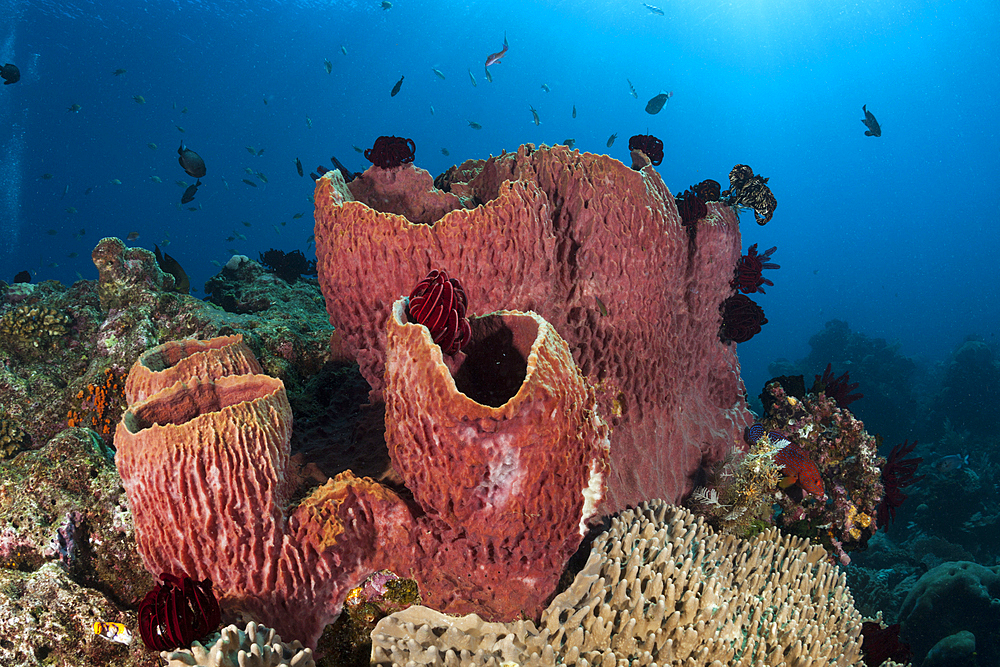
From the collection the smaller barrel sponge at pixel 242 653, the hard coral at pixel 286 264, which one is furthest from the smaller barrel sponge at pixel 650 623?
the hard coral at pixel 286 264

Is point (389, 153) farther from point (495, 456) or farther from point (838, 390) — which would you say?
point (838, 390)

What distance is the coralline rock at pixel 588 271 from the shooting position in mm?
3107

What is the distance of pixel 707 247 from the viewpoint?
4.34 m

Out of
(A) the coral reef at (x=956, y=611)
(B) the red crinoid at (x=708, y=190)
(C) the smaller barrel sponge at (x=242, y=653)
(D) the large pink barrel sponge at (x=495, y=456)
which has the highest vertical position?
(B) the red crinoid at (x=708, y=190)

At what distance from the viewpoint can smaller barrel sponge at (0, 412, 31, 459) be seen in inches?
178

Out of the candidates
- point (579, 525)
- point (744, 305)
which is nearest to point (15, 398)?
point (579, 525)

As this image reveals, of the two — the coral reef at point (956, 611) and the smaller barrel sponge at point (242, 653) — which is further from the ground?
the smaller barrel sponge at point (242, 653)

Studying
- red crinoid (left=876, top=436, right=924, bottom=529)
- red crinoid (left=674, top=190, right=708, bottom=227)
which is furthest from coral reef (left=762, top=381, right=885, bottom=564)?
red crinoid (left=674, top=190, right=708, bottom=227)

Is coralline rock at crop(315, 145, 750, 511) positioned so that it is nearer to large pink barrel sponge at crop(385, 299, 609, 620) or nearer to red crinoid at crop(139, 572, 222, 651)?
large pink barrel sponge at crop(385, 299, 609, 620)

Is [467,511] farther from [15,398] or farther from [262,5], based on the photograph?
[262,5]

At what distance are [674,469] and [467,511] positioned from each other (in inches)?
107

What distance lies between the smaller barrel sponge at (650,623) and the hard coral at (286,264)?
806cm

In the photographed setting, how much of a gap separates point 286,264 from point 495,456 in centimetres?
865

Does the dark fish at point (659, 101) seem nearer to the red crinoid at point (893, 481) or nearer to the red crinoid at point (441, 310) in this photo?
the red crinoid at point (893, 481)
